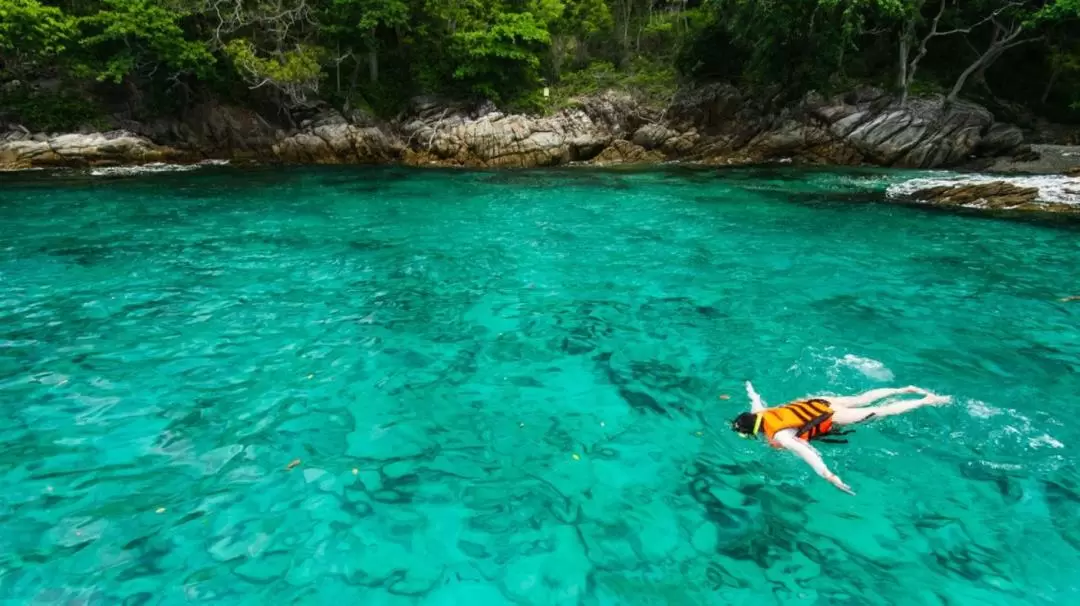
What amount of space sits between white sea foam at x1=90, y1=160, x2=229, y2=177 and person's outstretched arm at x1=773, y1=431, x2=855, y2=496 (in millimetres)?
23912

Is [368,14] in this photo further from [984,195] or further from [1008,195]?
[1008,195]

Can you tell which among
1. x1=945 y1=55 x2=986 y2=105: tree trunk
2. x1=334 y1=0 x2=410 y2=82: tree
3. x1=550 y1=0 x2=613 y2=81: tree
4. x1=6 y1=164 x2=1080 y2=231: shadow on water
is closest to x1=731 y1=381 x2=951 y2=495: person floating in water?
x1=6 y1=164 x2=1080 y2=231: shadow on water

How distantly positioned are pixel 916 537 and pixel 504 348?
4637 mm

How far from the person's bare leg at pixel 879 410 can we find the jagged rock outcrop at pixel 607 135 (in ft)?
68.4

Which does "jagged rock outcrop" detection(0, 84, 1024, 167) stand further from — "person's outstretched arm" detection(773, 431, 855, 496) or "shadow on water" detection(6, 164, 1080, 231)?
"person's outstretched arm" detection(773, 431, 855, 496)

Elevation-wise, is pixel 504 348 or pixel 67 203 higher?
pixel 67 203

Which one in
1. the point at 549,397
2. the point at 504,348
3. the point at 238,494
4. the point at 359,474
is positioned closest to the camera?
the point at 238,494

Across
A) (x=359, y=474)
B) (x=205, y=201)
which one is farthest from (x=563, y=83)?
(x=359, y=474)

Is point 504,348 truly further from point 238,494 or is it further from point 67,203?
point 67,203

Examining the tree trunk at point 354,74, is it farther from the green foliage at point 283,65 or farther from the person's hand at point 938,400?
the person's hand at point 938,400

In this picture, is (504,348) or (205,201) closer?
(504,348)

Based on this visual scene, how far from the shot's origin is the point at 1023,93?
26406 mm

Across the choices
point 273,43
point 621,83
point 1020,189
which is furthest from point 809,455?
point 273,43

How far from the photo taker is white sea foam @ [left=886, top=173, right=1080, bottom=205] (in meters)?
14.8
